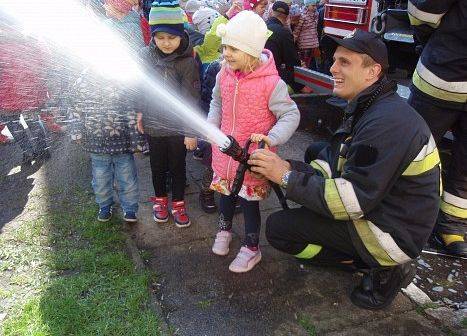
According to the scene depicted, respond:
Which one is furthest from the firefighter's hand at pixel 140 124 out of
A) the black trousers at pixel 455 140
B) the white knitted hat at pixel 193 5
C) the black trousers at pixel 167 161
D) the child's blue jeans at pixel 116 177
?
the white knitted hat at pixel 193 5

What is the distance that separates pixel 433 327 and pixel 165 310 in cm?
165

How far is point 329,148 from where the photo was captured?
287 centimetres

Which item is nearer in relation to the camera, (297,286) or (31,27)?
(297,286)

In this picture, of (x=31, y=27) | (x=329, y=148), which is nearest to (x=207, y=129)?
(x=329, y=148)

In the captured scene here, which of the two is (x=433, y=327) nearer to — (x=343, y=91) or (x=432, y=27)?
(x=343, y=91)

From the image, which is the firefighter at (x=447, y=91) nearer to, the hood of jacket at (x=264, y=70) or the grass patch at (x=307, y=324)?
the hood of jacket at (x=264, y=70)

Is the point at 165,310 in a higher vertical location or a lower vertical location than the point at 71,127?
lower

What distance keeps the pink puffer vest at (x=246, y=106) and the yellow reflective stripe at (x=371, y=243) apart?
766mm

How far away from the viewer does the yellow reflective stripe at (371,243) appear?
95.5 inches

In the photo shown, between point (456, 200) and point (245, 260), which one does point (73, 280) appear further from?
point (456, 200)

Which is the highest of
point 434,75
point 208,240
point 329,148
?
point 434,75

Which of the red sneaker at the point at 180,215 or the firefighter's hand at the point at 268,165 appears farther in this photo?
the red sneaker at the point at 180,215

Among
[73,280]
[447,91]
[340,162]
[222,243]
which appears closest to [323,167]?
[340,162]

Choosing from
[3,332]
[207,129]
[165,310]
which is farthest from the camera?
[207,129]
